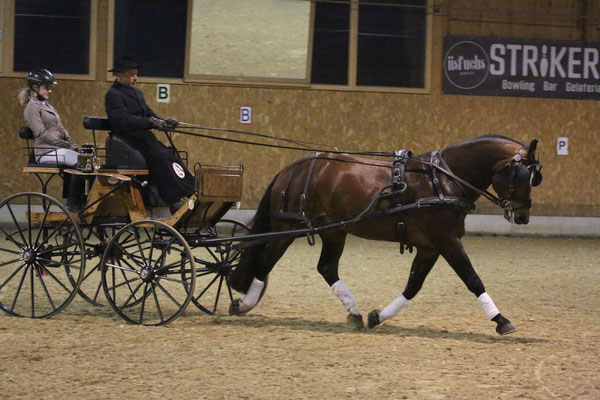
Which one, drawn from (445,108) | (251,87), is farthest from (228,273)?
(445,108)

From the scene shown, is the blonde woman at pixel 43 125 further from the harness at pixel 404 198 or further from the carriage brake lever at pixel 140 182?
the harness at pixel 404 198

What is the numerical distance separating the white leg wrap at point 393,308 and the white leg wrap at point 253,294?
96 centimetres

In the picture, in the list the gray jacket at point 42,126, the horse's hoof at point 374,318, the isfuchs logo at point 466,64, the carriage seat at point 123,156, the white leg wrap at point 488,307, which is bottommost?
the horse's hoof at point 374,318

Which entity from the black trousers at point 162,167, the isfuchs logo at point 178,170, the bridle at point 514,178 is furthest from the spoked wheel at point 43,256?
the bridle at point 514,178

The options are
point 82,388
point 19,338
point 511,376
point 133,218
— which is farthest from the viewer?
point 133,218

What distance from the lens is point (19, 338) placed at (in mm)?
6121

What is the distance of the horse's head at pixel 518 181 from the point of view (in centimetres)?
627

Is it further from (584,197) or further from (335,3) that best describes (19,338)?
(584,197)

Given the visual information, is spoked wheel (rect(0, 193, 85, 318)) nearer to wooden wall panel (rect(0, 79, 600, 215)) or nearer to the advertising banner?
wooden wall panel (rect(0, 79, 600, 215))

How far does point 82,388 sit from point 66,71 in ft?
30.1

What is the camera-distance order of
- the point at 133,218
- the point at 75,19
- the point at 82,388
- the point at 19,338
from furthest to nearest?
the point at 75,19
the point at 133,218
the point at 19,338
the point at 82,388

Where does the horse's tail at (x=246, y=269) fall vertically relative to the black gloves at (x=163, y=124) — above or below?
below

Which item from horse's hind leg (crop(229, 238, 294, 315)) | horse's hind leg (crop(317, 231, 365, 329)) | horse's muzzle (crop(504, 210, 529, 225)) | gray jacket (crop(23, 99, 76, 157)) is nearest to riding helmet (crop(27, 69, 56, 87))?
gray jacket (crop(23, 99, 76, 157))

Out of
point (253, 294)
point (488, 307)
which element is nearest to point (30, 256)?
point (253, 294)
